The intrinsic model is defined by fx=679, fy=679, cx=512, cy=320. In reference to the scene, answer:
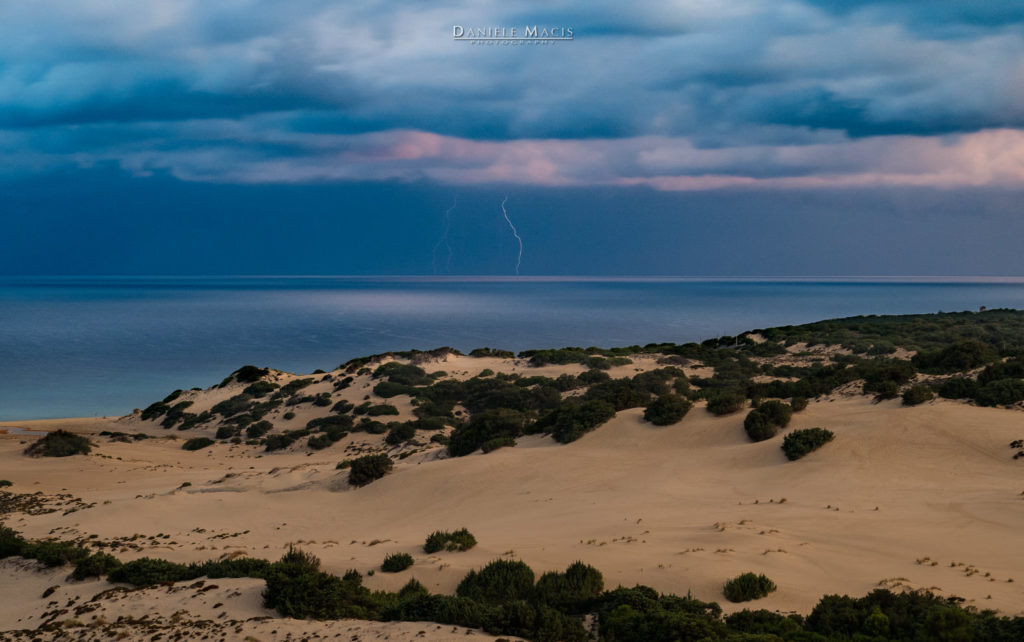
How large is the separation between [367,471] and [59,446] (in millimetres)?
18615

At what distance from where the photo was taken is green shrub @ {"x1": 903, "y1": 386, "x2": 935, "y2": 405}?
18.8 m

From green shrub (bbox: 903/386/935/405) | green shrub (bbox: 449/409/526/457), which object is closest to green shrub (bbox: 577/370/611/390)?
green shrub (bbox: 449/409/526/457)

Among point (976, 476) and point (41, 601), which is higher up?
point (976, 476)

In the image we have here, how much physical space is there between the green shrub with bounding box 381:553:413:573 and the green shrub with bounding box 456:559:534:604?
4.45 feet

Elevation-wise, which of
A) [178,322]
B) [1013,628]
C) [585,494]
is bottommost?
[178,322]

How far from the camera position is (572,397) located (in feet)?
111

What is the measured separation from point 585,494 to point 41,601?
10795mm

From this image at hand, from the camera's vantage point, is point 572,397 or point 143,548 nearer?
point 143,548

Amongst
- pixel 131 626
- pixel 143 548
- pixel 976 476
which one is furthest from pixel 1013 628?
pixel 143 548

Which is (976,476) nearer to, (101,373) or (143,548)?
(143,548)

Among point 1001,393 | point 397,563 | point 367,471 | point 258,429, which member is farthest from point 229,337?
point 1001,393

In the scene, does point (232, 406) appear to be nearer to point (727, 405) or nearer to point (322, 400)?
point (322, 400)

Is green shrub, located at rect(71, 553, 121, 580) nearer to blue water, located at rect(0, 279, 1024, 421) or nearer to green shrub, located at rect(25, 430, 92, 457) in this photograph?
green shrub, located at rect(25, 430, 92, 457)

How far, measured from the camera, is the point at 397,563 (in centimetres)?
1123
